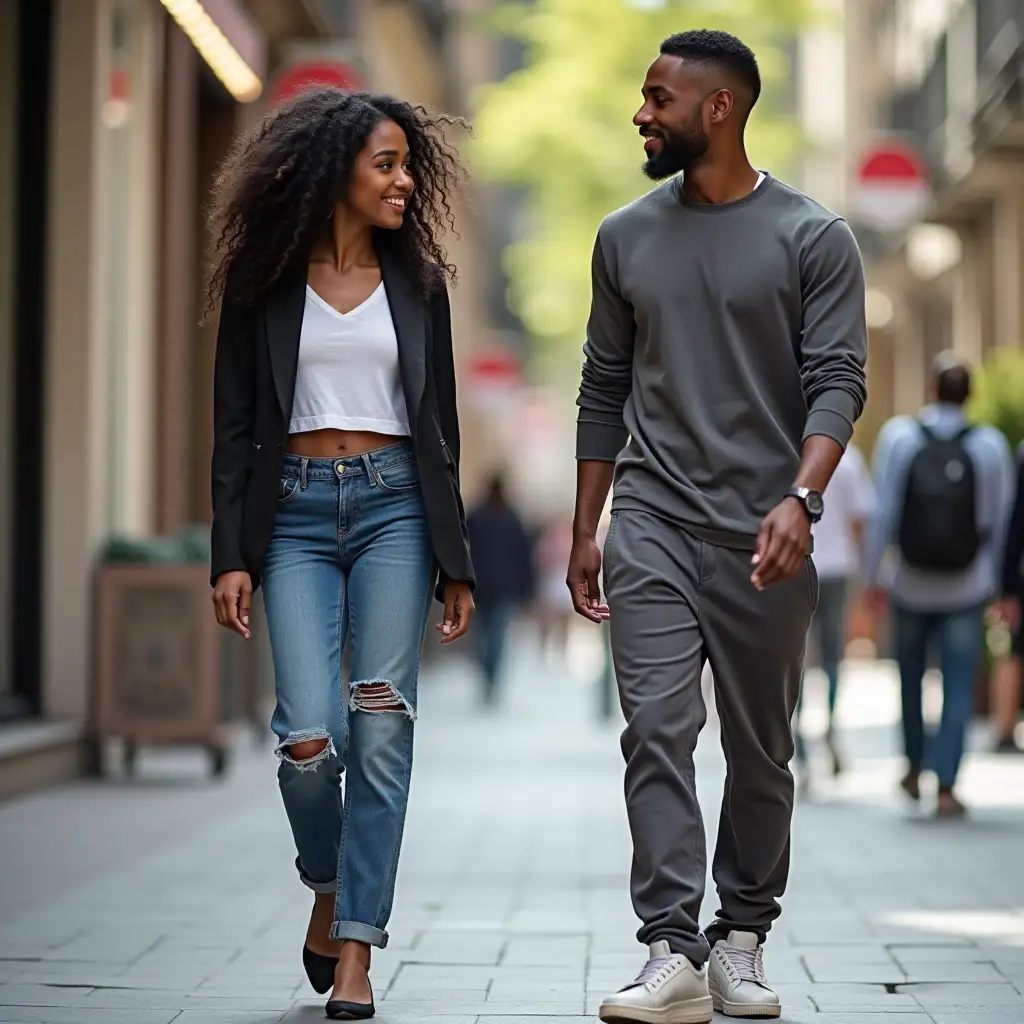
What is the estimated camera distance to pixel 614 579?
4.84 metres

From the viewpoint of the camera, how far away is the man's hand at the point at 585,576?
4.97 metres

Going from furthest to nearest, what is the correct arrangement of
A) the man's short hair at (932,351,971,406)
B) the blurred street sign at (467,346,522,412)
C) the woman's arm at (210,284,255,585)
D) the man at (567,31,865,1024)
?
1. the blurred street sign at (467,346,522,412)
2. the man's short hair at (932,351,971,406)
3. the woman's arm at (210,284,255,585)
4. the man at (567,31,865,1024)

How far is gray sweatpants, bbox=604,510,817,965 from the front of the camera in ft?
15.3

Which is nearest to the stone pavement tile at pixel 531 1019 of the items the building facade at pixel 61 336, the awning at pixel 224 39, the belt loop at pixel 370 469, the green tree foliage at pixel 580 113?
the belt loop at pixel 370 469

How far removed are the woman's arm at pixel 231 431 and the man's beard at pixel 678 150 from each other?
97 cm

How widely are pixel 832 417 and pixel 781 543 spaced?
0.32m

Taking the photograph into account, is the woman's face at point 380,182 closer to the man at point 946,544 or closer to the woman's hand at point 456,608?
the woman's hand at point 456,608

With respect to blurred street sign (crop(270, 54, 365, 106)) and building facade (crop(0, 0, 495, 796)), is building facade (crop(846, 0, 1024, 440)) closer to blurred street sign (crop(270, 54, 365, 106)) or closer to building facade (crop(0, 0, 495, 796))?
blurred street sign (crop(270, 54, 365, 106))

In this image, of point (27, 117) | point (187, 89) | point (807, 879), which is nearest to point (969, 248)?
point (187, 89)

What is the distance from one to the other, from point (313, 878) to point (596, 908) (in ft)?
6.88

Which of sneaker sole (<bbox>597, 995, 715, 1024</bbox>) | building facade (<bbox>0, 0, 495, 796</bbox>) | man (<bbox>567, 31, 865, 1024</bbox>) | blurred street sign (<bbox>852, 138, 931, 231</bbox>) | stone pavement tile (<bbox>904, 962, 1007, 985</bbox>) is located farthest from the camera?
blurred street sign (<bbox>852, 138, 931, 231</bbox>)

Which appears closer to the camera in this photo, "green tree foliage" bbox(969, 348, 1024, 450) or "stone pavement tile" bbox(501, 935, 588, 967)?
"stone pavement tile" bbox(501, 935, 588, 967)

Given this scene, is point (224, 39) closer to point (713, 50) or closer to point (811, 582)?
point (713, 50)

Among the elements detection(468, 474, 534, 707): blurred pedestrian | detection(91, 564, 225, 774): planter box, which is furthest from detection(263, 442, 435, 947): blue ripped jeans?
detection(468, 474, 534, 707): blurred pedestrian
